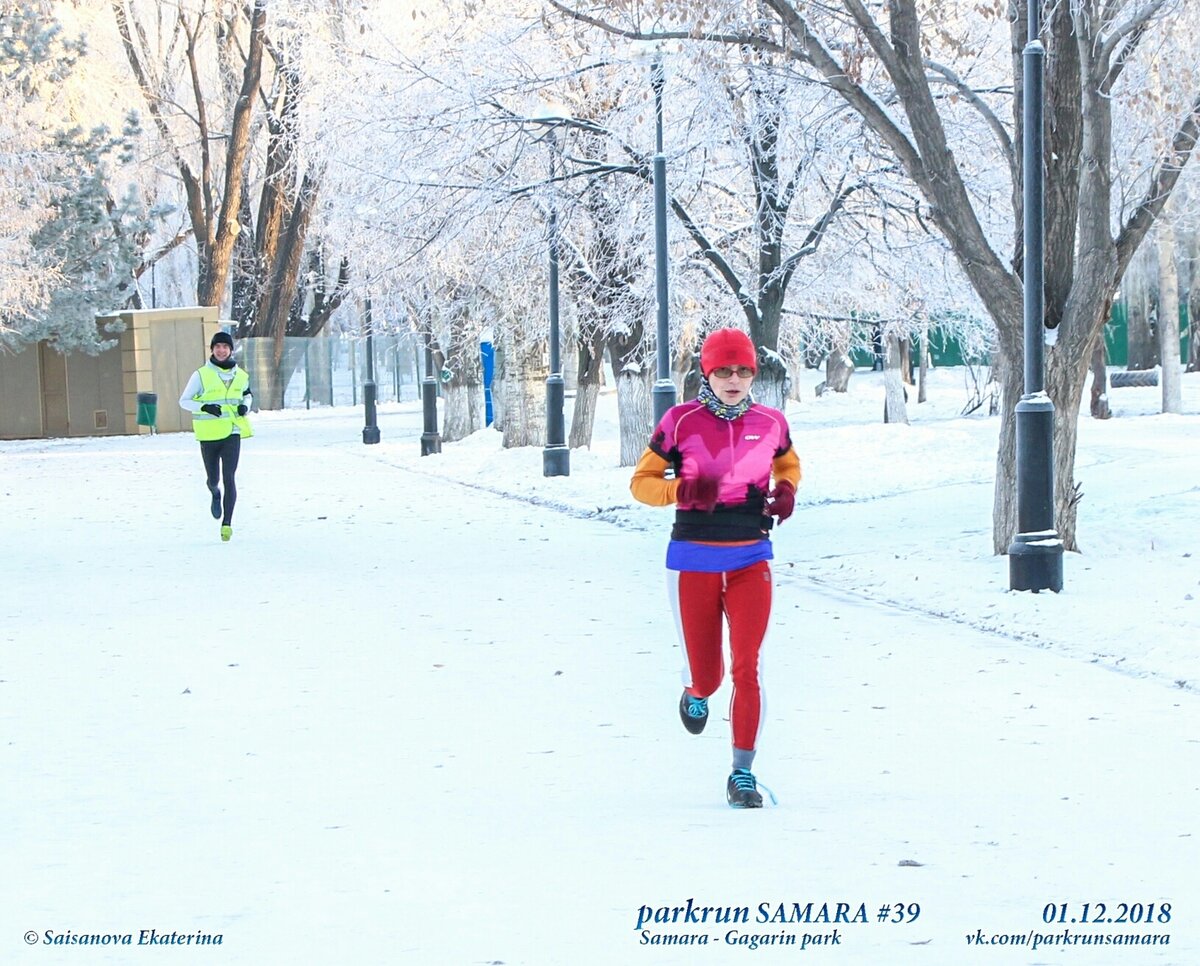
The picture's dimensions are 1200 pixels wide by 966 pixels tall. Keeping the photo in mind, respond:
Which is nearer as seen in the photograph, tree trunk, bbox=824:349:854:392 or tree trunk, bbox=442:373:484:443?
tree trunk, bbox=442:373:484:443

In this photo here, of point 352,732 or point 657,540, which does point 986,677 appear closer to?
point 352,732

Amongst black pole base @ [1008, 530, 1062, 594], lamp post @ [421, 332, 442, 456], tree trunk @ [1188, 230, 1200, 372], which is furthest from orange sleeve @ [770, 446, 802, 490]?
tree trunk @ [1188, 230, 1200, 372]

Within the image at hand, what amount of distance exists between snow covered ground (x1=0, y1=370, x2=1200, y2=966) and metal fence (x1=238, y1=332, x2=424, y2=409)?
37.0 m

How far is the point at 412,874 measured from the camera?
5.71 metres

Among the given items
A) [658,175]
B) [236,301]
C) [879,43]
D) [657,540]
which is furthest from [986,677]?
[236,301]

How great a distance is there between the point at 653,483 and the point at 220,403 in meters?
10.4

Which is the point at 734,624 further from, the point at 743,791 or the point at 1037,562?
the point at 1037,562

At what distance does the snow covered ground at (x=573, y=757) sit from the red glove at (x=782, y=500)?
1035mm

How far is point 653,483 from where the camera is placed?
667cm

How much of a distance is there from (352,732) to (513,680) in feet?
4.80

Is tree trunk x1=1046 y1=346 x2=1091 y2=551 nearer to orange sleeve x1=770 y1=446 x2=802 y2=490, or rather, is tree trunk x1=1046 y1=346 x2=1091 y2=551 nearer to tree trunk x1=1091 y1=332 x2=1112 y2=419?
orange sleeve x1=770 y1=446 x2=802 y2=490

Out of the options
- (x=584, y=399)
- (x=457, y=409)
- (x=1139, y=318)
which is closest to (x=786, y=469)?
(x=584, y=399)

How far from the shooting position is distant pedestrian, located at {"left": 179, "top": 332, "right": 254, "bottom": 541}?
1631cm

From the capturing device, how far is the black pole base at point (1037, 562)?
1248cm
